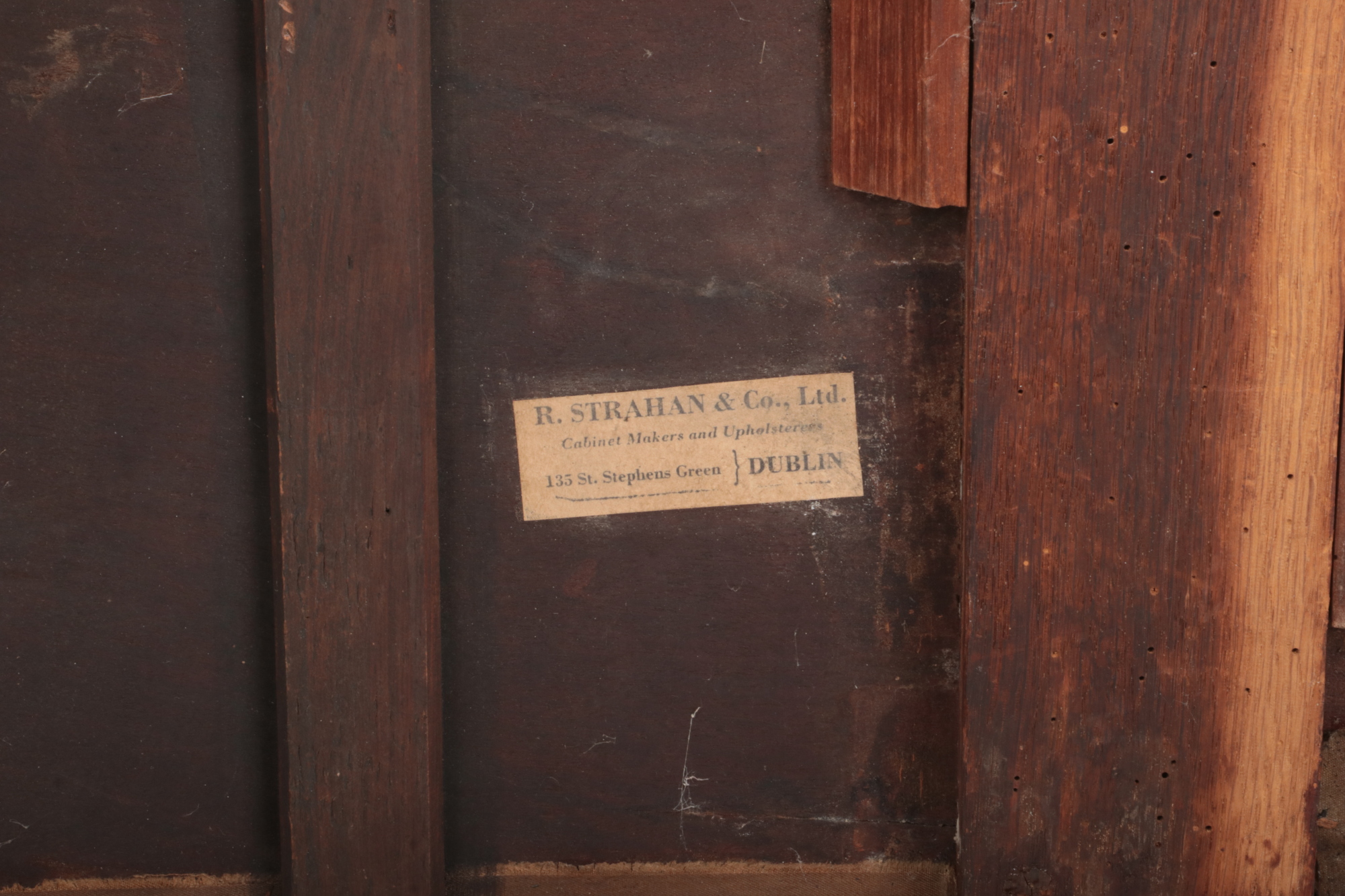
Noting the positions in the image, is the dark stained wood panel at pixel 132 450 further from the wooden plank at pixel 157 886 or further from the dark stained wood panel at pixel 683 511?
the dark stained wood panel at pixel 683 511

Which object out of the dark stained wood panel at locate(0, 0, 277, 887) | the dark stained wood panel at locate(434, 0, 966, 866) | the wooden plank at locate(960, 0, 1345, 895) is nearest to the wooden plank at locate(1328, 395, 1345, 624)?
the wooden plank at locate(960, 0, 1345, 895)

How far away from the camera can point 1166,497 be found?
3.02 ft

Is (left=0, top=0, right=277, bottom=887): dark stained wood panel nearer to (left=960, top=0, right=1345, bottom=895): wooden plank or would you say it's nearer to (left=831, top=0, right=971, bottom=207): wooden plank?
(left=831, top=0, right=971, bottom=207): wooden plank

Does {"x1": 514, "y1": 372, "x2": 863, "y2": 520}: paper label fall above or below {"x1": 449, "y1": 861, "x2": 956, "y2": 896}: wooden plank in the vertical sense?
above

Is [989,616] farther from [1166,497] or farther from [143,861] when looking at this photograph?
[143,861]

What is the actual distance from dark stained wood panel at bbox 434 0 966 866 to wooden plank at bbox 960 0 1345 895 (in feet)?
0.28

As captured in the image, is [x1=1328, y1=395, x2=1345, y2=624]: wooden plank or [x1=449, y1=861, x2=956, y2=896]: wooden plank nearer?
[x1=1328, y1=395, x2=1345, y2=624]: wooden plank

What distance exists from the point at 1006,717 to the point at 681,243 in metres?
0.65

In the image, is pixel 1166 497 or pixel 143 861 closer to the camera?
pixel 1166 497

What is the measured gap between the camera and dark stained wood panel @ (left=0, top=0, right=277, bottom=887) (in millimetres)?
985

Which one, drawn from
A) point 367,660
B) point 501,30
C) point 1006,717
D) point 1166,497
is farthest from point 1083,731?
point 501,30

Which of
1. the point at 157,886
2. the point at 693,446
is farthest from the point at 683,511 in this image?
the point at 157,886

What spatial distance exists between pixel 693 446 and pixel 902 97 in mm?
441

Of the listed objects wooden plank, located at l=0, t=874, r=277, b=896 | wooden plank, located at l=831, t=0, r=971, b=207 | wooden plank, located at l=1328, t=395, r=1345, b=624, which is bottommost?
wooden plank, located at l=0, t=874, r=277, b=896
